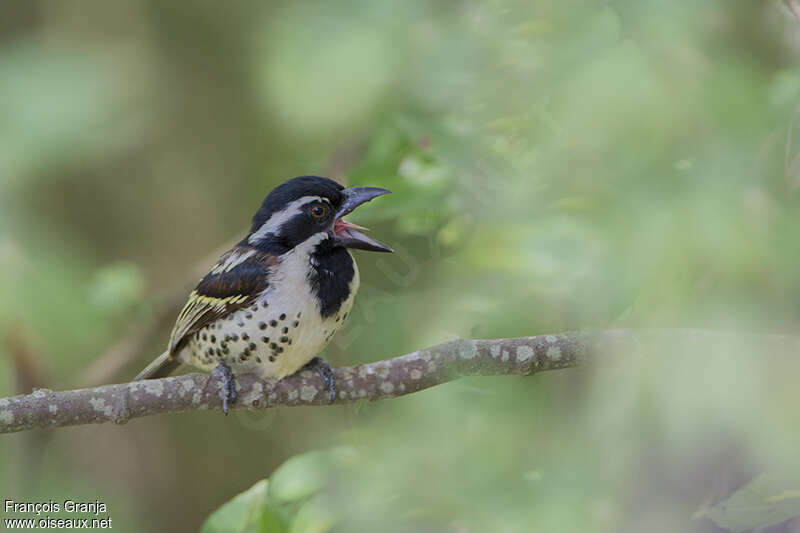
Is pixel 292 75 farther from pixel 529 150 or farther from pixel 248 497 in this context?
pixel 248 497

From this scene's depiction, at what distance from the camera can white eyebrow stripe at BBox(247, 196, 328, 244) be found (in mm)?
3416

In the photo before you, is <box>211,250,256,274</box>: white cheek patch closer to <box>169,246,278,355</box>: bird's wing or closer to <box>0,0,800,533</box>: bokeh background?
<box>169,246,278,355</box>: bird's wing

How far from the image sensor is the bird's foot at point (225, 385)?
3072mm

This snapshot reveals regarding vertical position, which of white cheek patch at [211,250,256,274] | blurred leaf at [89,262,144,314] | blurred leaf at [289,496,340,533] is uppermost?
blurred leaf at [89,262,144,314]

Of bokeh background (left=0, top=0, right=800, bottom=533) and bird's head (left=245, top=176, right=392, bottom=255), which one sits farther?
bird's head (left=245, top=176, right=392, bottom=255)

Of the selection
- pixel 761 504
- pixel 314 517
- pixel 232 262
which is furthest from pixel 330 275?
pixel 761 504

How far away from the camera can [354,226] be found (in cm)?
352

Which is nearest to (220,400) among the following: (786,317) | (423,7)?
(423,7)

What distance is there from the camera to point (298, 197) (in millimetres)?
3412

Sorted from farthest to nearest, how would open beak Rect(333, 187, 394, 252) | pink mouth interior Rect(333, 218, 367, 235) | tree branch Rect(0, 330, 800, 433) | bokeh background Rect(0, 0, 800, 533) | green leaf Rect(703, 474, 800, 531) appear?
pink mouth interior Rect(333, 218, 367, 235) < open beak Rect(333, 187, 394, 252) < bokeh background Rect(0, 0, 800, 533) < tree branch Rect(0, 330, 800, 433) < green leaf Rect(703, 474, 800, 531)

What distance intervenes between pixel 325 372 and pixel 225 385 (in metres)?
0.36


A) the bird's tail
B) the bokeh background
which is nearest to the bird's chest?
the bokeh background

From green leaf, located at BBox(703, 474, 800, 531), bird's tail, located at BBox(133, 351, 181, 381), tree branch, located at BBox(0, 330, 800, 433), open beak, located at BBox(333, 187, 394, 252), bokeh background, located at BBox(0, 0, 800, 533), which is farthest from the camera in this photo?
bird's tail, located at BBox(133, 351, 181, 381)

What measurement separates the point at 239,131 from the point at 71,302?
245 cm
